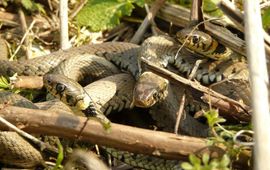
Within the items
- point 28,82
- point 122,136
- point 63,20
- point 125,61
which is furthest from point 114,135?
point 63,20

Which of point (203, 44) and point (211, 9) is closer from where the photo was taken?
point (203, 44)

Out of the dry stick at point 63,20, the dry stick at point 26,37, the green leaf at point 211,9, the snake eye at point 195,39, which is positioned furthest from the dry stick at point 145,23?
the snake eye at point 195,39

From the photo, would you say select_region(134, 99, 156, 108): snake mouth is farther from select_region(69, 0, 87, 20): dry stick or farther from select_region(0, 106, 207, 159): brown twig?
select_region(69, 0, 87, 20): dry stick

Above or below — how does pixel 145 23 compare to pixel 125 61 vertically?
above

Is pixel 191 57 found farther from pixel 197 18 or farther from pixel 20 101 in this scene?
pixel 20 101

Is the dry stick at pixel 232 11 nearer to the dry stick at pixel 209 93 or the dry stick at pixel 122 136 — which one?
the dry stick at pixel 209 93

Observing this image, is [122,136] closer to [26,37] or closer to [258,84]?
[258,84]
